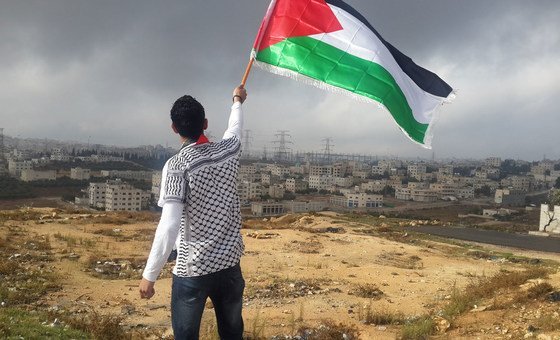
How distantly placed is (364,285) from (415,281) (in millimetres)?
1249

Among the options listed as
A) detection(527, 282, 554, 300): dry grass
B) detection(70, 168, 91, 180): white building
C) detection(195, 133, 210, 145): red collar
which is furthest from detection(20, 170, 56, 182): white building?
detection(195, 133, 210, 145): red collar

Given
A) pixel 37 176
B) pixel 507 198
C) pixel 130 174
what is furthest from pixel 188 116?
pixel 130 174

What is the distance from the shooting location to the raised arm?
266 cm

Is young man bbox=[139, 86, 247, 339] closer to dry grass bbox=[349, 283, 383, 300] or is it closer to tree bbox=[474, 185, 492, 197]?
dry grass bbox=[349, 283, 383, 300]

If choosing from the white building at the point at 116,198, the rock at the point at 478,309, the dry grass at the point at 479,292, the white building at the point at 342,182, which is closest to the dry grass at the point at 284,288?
the dry grass at the point at 479,292

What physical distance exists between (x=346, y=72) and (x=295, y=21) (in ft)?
2.13

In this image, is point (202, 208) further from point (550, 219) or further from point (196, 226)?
point (550, 219)

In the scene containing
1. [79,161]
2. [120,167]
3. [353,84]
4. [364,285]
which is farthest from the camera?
[79,161]

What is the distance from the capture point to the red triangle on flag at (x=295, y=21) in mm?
3961

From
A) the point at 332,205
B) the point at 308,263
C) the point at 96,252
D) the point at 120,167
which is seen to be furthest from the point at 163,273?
the point at 120,167

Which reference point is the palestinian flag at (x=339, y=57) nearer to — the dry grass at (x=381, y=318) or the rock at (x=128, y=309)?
the dry grass at (x=381, y=318)

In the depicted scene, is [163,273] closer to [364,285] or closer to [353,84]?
[364,285]

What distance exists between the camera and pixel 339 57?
4.13m

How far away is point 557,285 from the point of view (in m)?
6.88
